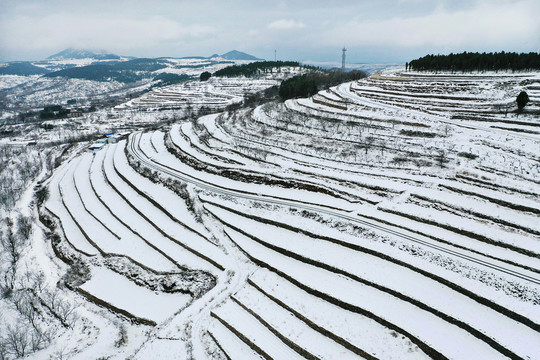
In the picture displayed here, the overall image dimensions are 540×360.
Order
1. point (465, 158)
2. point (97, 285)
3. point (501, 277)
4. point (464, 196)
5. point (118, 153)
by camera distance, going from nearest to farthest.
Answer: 1. point (501, 277)
2. point (97, 285)
3. point (464, 196)
4. point (465, 158)
5. point (118, 153)

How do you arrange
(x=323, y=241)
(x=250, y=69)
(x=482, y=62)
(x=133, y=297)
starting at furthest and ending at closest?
(x=250, y=69)
(x=482, y=62)
(x=323, y=241)
(x=133, y=297)

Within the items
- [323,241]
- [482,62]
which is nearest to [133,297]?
[323,241]

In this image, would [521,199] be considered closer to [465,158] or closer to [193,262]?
[465,158]

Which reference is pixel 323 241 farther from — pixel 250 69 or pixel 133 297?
pixel 250 69

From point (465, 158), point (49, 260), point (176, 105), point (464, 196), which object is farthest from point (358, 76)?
point (49, 260)

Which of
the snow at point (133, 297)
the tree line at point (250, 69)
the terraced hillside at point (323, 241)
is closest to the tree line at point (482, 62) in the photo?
the terraced hillside at point (323, 241)

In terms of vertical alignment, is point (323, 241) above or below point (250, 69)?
below

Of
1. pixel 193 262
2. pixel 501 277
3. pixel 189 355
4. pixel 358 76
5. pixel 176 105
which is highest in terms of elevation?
A: pixel 358 76

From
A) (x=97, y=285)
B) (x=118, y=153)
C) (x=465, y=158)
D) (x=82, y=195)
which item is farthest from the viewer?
(x=118, y=153)
